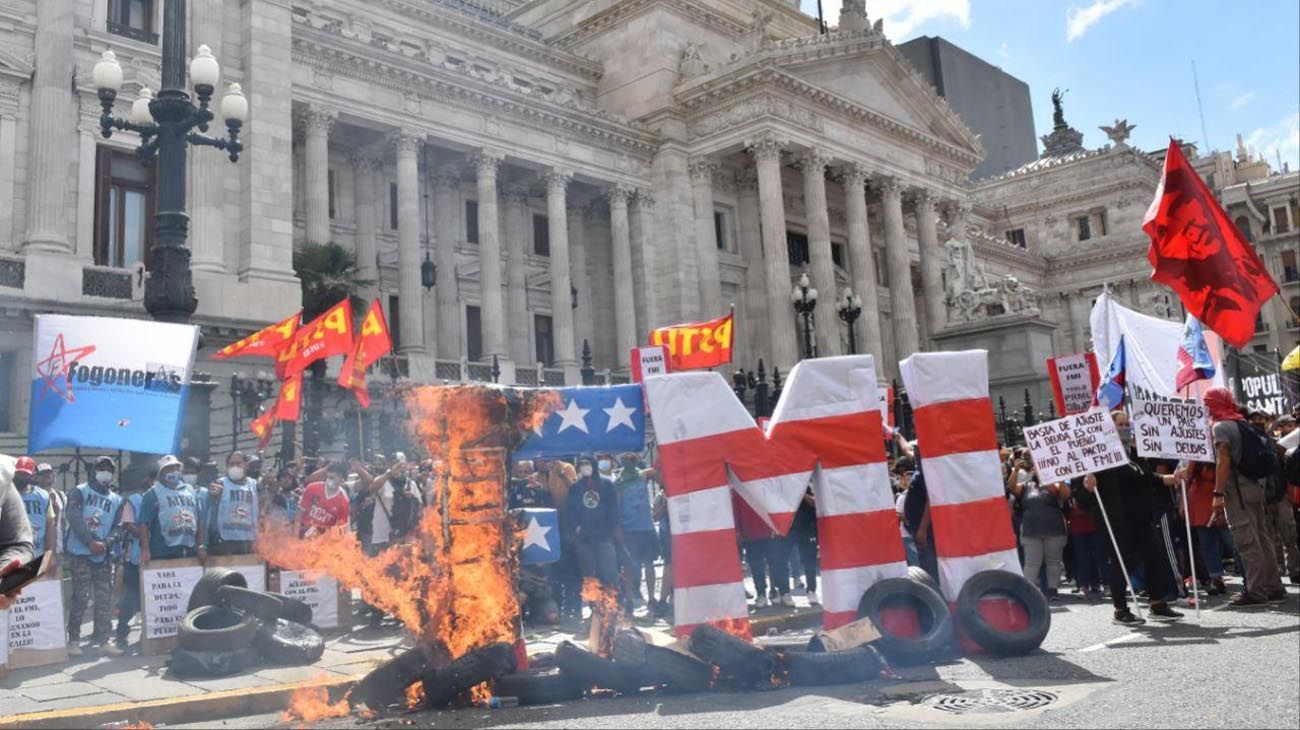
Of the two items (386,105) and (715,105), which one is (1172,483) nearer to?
(386,105)

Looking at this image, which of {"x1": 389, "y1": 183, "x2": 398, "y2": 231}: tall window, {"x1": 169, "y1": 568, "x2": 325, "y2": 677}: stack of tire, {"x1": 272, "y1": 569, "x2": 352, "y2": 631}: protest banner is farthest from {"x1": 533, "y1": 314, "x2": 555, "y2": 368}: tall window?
{"x1": 169, "y1": 568, "x2": 325, "y2": 677}: stack of tire

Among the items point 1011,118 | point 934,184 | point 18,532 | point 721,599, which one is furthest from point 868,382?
point 1011,118

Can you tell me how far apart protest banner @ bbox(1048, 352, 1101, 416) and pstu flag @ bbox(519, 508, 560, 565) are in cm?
1063

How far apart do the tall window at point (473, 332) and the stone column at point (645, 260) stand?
5.82 meters

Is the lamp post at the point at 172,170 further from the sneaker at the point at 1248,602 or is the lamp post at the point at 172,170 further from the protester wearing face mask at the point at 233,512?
the sneaker at the point at 1248,602

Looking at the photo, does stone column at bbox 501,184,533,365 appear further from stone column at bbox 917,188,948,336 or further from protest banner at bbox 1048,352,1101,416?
protest banner at bbox 1048,352,1101,416

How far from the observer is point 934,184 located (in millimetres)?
45000

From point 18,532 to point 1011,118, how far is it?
3281 inches

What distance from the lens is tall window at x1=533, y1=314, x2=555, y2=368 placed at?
36.0 meters

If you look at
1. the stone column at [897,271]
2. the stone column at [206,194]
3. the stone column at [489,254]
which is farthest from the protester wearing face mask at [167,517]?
the stone column at [897,271]

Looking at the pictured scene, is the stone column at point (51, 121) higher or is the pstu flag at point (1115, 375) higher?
the stone column at point (51, 121)

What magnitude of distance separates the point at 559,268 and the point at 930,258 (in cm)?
1873

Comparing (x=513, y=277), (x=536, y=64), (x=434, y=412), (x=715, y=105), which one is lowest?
(x=434, y=412)

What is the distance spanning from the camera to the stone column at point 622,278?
35.6 meters
